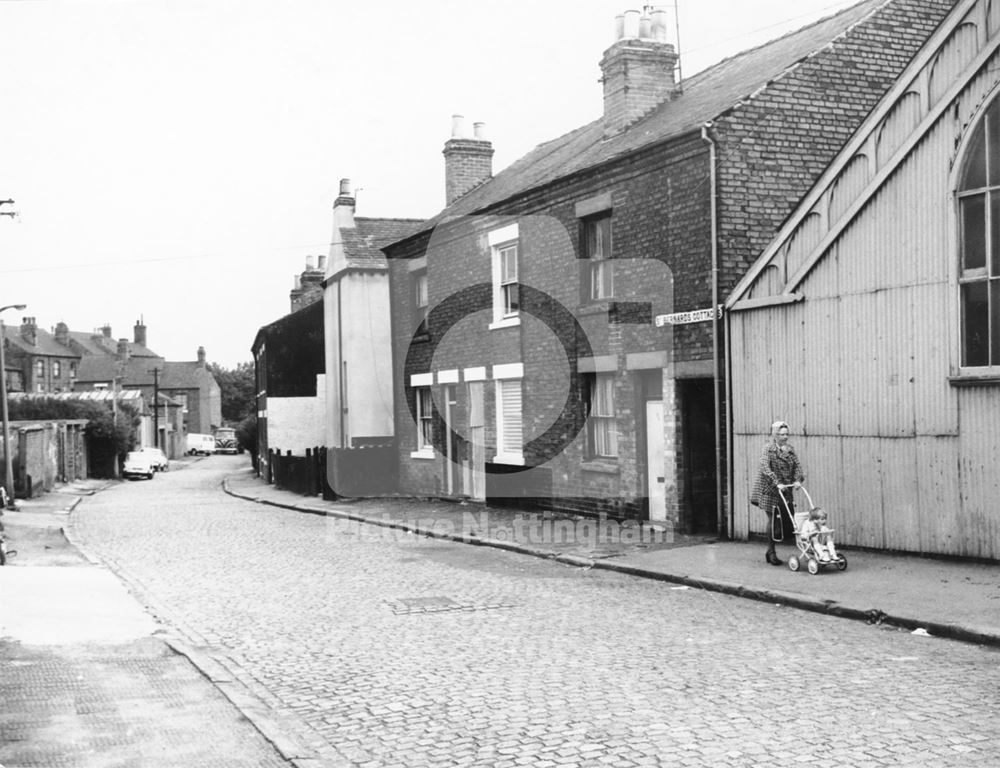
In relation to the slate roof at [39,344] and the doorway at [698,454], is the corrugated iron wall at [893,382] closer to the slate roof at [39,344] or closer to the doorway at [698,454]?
the doorway at [698,454]

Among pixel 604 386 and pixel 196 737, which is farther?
pixel 604 386

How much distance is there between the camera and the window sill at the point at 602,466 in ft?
55.2

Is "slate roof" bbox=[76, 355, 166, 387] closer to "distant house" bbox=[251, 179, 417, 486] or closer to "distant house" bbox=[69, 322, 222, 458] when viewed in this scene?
"distant house" bbox=[69, 322, 222, 458]

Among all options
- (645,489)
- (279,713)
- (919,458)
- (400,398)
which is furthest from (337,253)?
(279,713)

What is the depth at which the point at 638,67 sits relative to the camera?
18.8 meters

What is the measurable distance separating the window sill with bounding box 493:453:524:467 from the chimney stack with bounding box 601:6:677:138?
21.5 ft

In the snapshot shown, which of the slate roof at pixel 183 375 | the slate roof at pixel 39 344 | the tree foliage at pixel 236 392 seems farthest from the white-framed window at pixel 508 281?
the tree foliage at pixel 236 392

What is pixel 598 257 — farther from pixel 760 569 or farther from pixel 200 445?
pixel 200 445

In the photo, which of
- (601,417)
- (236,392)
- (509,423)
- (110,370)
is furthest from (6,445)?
(236,392)

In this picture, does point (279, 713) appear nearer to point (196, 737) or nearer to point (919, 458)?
point (196, 737)

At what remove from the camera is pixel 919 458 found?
11.6 meters

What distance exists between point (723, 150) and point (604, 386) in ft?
15.9

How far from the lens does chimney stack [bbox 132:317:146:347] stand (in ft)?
330

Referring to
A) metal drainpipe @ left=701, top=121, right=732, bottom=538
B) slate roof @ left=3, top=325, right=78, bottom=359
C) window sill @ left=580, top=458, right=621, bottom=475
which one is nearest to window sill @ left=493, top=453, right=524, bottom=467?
window sill @ left=580, top=458, right=621, bottom=475
